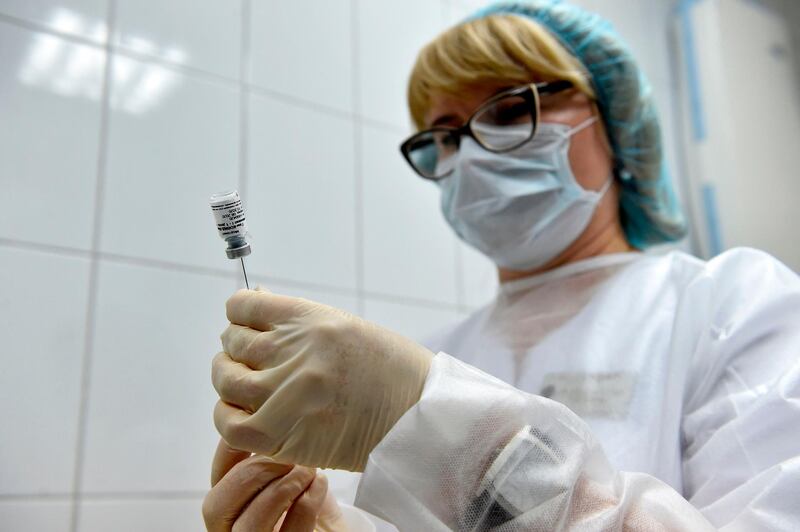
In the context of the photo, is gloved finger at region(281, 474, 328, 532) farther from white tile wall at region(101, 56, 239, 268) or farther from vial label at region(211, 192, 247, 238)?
white tile wall at region(101, 56, 239, 268)

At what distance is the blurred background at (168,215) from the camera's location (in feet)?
3.67

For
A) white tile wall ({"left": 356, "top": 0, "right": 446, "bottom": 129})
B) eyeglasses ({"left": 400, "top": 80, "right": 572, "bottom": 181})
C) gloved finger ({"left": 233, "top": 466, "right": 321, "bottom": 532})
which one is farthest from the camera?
white tile wall ({"left": 356, "top": 0, "right": 446, "bottom": 129})

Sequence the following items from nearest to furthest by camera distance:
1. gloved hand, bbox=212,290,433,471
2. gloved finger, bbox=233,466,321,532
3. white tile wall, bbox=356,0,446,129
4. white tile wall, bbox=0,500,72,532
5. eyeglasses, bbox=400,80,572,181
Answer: gloved hand, bbox=212,290,433,471, gloved finger, bbox=233,466,321,532, white tile wall, bbox=0,500,72,532, eyeglasses, bbox=400,80,572,181, white tile wall, bbox=356,0,446,129

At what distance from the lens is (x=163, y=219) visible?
127cm

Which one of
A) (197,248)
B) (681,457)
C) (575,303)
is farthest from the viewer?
(197,248)

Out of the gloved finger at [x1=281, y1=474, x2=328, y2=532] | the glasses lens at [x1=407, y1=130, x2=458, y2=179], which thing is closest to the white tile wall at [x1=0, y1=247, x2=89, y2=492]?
the gloved finger at [x1=281, y1=474, x2=328, y2=532]

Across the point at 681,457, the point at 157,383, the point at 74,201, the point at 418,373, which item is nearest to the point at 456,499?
the point at 418,373

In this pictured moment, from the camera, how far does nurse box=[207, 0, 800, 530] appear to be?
27.0 inches

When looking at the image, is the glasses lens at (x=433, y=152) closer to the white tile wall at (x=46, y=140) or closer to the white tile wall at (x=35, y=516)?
the white tile wall at (x=46, y=140)

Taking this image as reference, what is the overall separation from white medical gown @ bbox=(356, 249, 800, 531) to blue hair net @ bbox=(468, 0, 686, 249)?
0.11 m

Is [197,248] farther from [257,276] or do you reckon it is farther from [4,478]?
[4,478]

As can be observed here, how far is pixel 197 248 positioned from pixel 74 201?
0.20m

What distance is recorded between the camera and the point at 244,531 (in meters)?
0.79

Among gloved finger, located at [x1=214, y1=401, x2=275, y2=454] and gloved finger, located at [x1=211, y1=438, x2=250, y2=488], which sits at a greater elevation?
gloved finger, located at [x1=214, y1=401, x2=275, y2=454]
